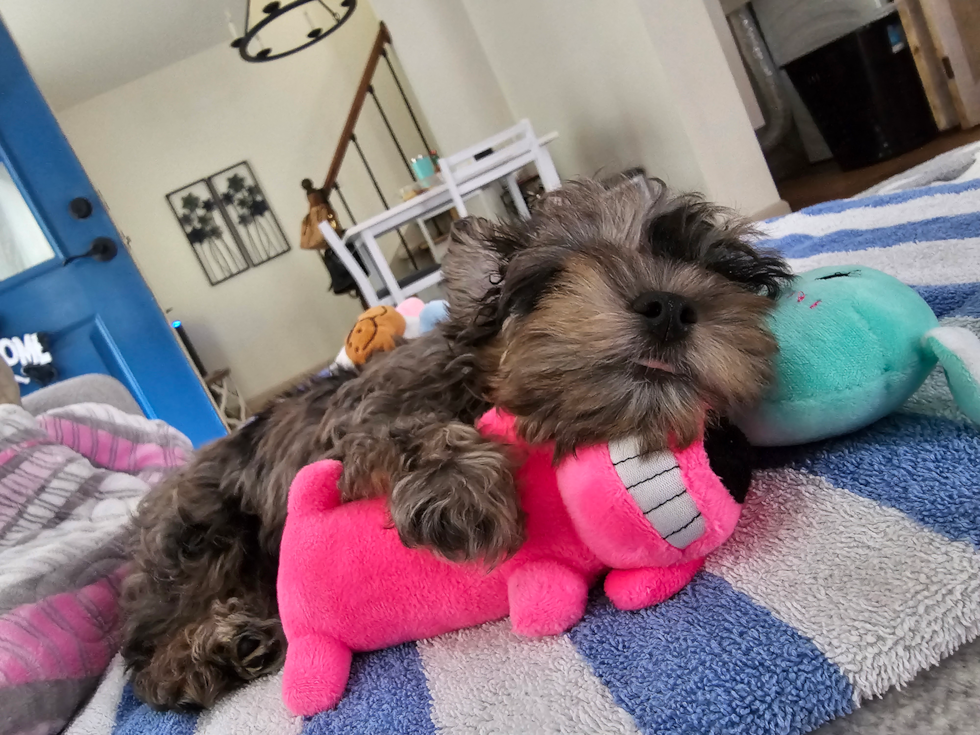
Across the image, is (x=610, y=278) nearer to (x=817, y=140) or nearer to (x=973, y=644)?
(x=973, y=644)

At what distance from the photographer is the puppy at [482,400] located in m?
0.89

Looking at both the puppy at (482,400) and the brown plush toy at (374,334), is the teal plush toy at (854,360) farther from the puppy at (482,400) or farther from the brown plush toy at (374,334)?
the brown plush toy at (374,334)

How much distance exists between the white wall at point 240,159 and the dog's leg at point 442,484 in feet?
25.7

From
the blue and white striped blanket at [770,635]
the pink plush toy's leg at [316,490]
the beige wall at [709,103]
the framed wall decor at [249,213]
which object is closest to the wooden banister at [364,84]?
the framed wall decor at [249,213]

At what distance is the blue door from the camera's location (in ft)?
13.6

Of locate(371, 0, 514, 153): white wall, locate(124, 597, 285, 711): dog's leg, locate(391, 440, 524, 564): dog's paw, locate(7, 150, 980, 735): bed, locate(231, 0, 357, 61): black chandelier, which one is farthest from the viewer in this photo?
locate(371, 0, 514, 153): white wall

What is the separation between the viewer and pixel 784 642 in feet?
2.32

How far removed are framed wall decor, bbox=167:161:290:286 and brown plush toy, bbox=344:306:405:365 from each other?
7589 millimetres

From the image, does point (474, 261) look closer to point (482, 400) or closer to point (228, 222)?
point (482, 400)

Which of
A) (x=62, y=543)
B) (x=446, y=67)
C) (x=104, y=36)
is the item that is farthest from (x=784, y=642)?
(x=104, y=36)

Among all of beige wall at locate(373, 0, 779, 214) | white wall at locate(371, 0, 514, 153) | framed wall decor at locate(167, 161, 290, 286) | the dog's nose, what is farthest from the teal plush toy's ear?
framed wall decor at locate(167, 161, 290, 286)

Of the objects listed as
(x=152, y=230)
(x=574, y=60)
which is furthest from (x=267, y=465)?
(x=152, y=230)

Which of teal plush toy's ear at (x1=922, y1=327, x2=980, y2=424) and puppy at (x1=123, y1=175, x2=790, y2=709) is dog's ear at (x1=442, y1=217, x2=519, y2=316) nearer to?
puppy at (x1=123, y1=175, x2=790, y2=709)

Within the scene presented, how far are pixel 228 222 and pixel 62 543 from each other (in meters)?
7.85
